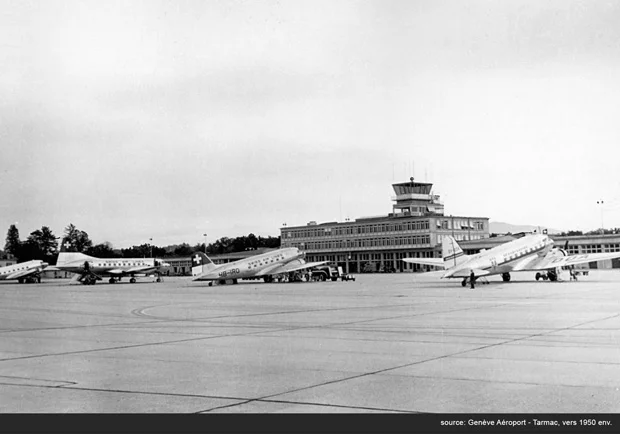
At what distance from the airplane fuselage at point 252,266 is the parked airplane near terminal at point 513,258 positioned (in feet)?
84.0

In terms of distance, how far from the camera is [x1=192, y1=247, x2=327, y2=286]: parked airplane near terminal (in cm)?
7500

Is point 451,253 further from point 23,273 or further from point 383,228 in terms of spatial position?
point 383,228

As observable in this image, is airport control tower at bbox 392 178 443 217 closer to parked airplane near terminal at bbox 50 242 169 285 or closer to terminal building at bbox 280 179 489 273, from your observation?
terminal building at bbox 280 179 489 273

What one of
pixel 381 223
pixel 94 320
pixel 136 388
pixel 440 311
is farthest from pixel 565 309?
pixel 381 223

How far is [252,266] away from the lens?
80.2 meters

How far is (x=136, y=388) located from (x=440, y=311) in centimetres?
1846

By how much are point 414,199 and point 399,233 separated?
9.02m

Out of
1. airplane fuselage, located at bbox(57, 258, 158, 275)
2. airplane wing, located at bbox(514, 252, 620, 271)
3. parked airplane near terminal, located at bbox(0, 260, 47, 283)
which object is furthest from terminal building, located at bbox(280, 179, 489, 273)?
airplane wing, located at bbox(514, 252, 620, 271)

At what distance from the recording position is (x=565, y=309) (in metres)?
26.4

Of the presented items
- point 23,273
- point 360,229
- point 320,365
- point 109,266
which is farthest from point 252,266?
point 360,229

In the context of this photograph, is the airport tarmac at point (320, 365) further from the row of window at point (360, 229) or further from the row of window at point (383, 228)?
the row of window at point (360, 229)

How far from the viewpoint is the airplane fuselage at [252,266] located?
74938 millimetres

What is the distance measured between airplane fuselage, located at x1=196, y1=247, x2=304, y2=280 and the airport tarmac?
50.3 meters
